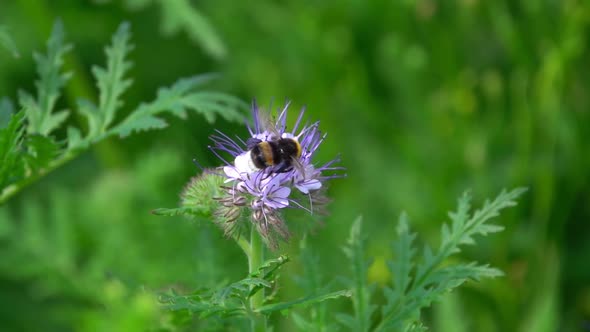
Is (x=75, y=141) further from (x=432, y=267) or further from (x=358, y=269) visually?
(x=432, y=267)

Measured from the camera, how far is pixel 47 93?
8.45 feet

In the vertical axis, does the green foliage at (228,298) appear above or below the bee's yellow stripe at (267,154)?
below

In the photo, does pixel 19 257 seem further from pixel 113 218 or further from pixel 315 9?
pixel 315 9

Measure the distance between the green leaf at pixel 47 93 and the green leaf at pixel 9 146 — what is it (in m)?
A: 0.25

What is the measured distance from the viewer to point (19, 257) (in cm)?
399

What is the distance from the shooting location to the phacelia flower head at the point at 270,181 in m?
2.06

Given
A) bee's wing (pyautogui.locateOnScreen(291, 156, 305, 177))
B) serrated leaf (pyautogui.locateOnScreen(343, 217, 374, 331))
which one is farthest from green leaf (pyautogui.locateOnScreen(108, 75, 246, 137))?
serrated leaf (pyautogui.locateOnScreen(343, 217, 374, 331))

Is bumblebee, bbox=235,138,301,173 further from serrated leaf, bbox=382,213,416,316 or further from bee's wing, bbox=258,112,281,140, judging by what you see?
serrated leaf, bbox=382,213,416,316

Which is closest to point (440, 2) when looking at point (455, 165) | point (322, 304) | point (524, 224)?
point (455, 165)

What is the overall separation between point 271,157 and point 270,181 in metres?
0.07

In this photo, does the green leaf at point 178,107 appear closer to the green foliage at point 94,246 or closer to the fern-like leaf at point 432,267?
the fern-like leaf at point 432,267

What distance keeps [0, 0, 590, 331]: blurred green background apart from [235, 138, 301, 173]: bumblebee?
1560 mm

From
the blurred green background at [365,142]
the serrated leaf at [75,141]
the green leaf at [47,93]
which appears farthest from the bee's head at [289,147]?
the blurred green background at [365,142]

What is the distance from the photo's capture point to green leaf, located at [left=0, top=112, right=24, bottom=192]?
2.12m
